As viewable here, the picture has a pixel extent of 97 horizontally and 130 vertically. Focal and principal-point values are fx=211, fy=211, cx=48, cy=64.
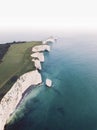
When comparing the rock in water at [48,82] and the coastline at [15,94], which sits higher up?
the coastline at [15,94]

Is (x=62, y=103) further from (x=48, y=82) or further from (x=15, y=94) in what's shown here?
(x=48, y=82)

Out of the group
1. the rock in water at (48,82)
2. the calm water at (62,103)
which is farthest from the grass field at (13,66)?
the rock in water at (48,82)

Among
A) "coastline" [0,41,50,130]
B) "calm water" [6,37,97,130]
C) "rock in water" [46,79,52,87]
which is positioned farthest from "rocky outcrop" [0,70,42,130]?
"rock in water" [46,79,52,87]

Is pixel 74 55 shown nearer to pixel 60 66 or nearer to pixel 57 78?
pixel 60 66

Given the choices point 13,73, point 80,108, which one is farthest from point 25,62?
point 80,108

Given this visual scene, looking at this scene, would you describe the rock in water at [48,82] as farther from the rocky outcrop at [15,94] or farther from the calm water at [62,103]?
the rocky outcrop at [15,94]
